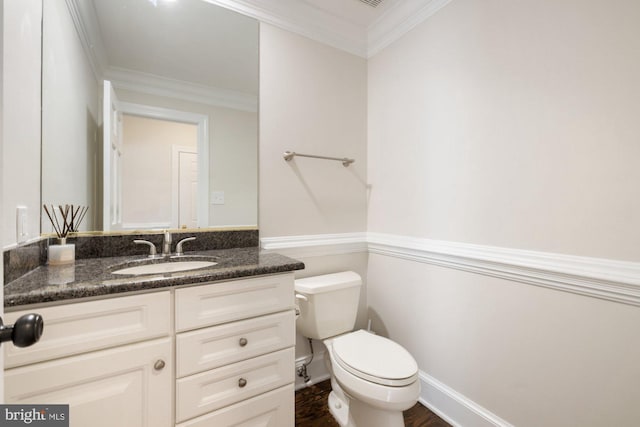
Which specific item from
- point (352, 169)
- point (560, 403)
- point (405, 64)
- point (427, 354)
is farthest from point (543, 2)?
point (427, 354)

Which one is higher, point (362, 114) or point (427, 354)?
point (362, 114)

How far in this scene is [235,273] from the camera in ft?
3.50

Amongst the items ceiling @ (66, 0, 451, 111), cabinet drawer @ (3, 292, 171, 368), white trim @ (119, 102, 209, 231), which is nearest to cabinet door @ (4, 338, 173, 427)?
cabinet drawer @ (3, 292, 171, 368)

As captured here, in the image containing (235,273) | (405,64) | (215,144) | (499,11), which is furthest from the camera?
A: (405,64)

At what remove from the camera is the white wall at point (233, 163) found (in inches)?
62.2

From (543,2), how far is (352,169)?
4.00 ft

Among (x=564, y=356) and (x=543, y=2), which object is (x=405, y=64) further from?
(x=564, y=356)

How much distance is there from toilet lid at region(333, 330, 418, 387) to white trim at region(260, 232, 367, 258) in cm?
56

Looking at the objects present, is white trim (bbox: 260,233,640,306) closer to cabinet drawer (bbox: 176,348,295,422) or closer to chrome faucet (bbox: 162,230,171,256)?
chrome faucet (bbox: 162,230,171,256)

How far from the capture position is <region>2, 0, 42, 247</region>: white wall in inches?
34.8

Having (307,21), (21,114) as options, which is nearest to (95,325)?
(21,114)

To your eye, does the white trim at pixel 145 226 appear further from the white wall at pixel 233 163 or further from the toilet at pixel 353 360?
the toilet at pixel 353 360

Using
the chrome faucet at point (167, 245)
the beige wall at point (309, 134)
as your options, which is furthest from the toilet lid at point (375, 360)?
the chrome faucet at point (167, 245)

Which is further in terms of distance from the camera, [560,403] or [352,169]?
[352,169]
